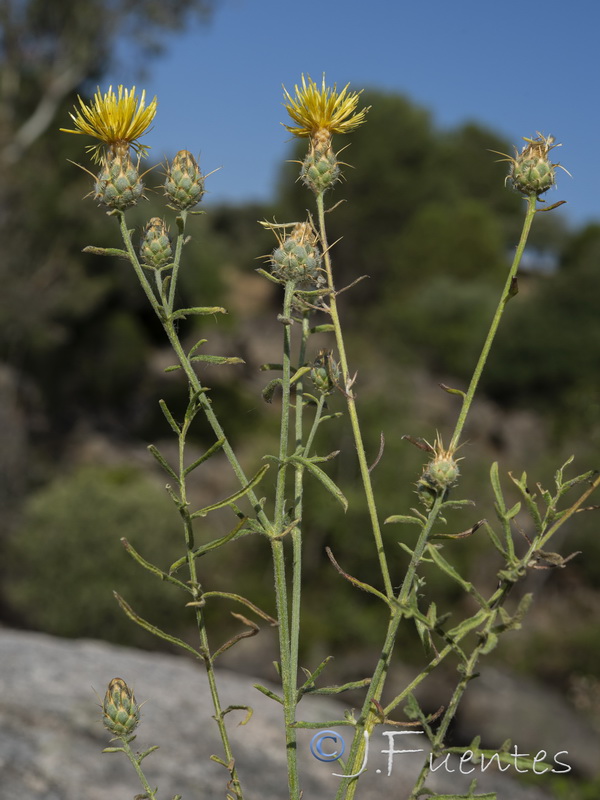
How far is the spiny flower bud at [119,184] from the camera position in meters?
1.18

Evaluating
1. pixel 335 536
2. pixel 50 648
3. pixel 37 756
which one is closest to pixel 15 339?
pixel 335 536

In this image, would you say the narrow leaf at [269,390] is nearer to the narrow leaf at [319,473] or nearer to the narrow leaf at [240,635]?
the narrow leaf at [319,473]

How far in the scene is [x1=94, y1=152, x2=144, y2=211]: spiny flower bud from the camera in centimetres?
118

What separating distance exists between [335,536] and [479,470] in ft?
7.15

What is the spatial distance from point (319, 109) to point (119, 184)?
0.99ft

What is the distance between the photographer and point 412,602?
1154 mm

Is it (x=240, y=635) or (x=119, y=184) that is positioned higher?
(x=119, y=184)

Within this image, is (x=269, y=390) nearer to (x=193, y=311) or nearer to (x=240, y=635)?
(x=193, y=311)

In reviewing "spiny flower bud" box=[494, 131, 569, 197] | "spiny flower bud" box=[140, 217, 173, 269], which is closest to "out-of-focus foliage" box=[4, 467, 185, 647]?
"spiny flower bud" box=[140, 217, 173, 269]

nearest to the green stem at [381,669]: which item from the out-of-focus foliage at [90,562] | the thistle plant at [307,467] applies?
the thistle plant at [307,467]

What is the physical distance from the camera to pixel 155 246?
48.0 inches

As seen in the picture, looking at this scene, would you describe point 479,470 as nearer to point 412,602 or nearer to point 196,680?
point 196,680

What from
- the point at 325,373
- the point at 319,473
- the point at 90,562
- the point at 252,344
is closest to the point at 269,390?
the point at 325,373

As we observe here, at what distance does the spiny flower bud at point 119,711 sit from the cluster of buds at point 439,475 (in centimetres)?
51
